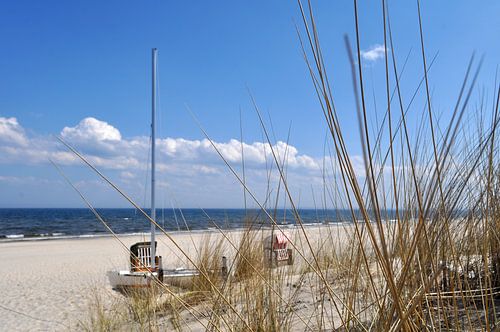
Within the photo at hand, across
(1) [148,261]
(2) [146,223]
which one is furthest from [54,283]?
(2) [146,223]

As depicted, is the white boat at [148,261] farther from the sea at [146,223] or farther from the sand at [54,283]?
the sea at [146,223]

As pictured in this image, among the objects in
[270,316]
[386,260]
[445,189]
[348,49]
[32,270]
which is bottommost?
[32,270]

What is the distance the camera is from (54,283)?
7766mm

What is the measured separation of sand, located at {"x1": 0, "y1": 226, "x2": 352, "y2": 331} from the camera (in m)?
4.74

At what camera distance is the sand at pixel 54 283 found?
4738 mm

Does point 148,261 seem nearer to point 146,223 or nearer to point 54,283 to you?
point 54,283

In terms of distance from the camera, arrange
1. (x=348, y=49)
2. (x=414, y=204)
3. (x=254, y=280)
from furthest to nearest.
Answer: (x=254, y=280), (x=414, y=204), (x=348, y=49)

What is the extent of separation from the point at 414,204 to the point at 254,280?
84 centimetres

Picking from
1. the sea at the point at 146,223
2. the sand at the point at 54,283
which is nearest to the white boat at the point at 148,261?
the sand at the point at 54,283

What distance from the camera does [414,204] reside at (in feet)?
4.94

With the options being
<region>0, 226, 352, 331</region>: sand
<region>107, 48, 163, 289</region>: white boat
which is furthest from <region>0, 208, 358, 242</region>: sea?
<region>107, 48, 163, 289</region>: white boat

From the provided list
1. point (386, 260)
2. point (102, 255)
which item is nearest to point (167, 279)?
point (386, 260)

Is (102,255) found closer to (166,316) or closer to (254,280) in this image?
(166,316)

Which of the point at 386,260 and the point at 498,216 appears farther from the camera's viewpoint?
the point at 498,216
